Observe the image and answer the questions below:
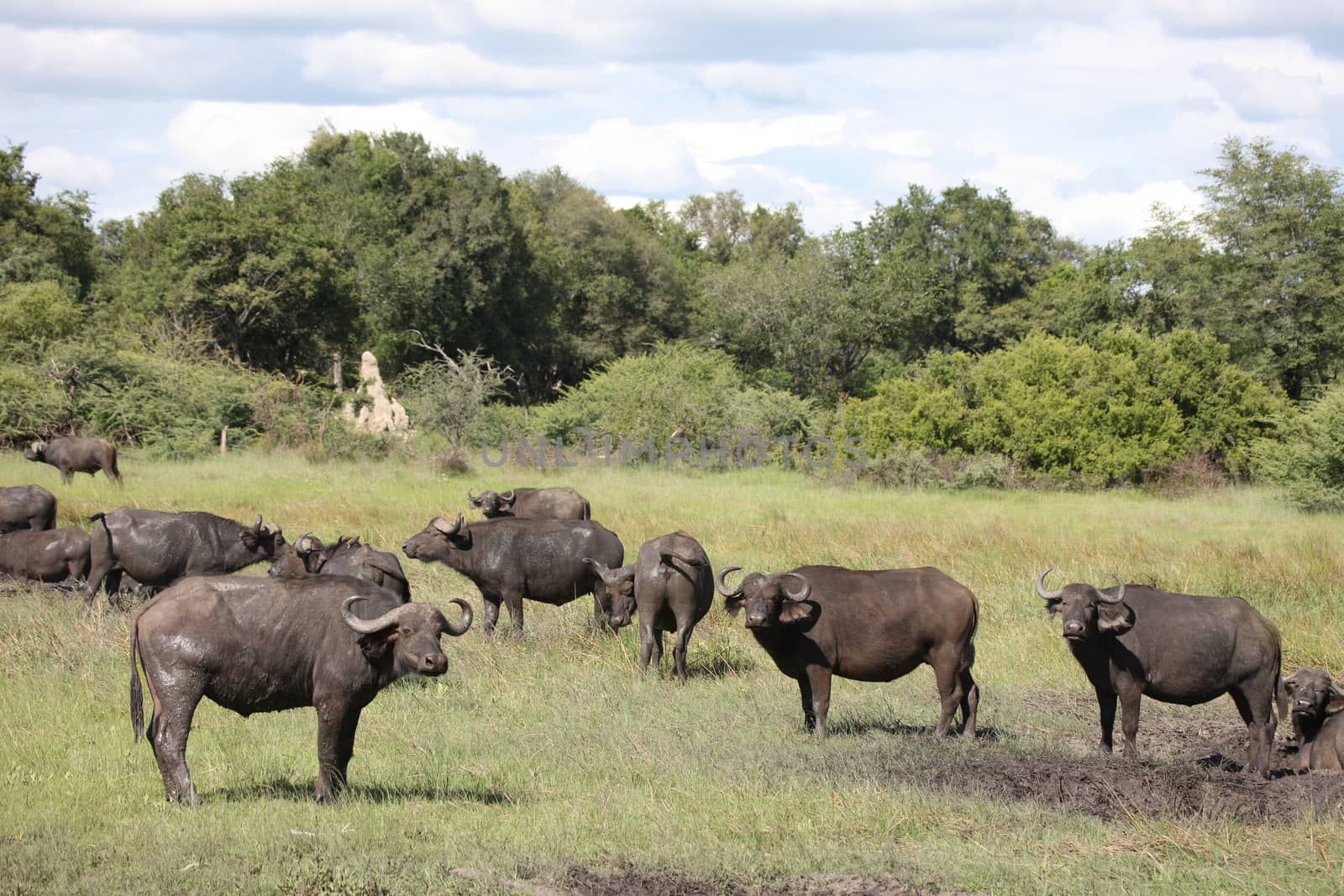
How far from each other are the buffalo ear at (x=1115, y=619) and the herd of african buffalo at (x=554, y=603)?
0.01 meters

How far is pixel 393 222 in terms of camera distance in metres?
49.6

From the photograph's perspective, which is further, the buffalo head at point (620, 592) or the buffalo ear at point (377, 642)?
the buffalo head at point (620, 592)

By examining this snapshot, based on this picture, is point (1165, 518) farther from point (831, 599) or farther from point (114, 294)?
point (114, 294)

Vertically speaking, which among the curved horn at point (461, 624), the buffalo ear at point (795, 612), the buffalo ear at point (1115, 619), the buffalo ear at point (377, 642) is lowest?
the buffalo ear at point (795, 612)

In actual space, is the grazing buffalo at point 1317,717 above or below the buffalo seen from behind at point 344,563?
below

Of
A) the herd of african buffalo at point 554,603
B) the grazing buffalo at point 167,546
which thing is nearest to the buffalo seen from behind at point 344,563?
the herd of african buffalo at point 554,603

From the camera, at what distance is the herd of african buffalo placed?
7.48m

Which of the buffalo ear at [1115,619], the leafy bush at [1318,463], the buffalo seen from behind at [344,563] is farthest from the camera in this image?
the leafy bush at [1318,463]

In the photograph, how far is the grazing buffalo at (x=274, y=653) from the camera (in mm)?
7367

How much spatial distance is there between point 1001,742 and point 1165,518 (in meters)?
15.3

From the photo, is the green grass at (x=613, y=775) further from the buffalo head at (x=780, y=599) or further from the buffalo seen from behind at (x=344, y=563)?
the buffalo seen from behind at (x=344, y=563)

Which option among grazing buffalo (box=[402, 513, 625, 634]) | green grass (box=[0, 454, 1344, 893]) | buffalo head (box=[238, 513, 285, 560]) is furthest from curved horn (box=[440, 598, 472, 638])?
buffalo head (box=[238, 513, 285, 560])

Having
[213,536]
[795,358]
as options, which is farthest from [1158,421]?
[213,536]

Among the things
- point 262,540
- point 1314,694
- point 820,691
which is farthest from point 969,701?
point 262,540
